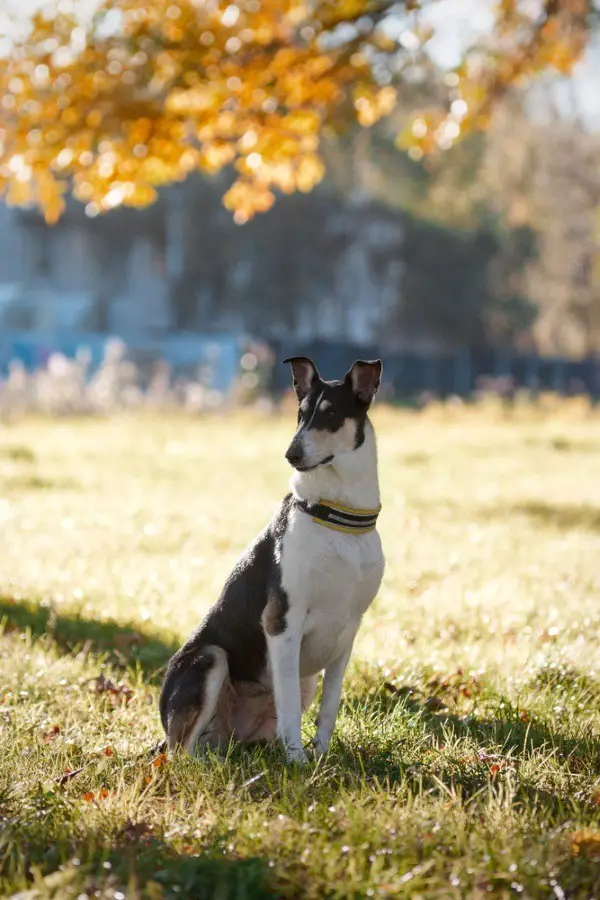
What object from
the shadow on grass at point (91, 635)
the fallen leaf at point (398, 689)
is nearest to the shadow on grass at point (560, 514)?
the shadow on grass at point (91, 635)

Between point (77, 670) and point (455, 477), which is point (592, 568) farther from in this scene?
point (455, 477)

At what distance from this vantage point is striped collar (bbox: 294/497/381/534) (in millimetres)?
4262

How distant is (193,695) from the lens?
14.1ft

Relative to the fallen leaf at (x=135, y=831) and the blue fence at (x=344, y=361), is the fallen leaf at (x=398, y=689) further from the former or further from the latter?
the blue fence at (x=344, y=361)

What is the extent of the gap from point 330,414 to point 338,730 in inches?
54.3

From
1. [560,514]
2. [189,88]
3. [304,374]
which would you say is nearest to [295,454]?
[304,374]

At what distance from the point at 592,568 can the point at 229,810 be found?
5.84 meters

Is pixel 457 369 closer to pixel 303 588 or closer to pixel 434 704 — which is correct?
pixel 434 704

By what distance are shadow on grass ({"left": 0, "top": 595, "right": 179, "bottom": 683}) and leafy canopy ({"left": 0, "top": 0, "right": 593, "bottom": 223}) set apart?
3.98 meters

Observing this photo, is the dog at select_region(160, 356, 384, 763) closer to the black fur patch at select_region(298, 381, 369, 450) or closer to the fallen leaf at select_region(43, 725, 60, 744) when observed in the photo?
the black fur patch at select_region(298, 381, 369, 450)

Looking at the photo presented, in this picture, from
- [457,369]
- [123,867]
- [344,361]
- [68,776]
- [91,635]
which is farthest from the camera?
[457,369]

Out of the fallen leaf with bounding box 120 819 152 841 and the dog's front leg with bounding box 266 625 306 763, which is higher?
the dog's front leg with bounding box 266 625 306 763

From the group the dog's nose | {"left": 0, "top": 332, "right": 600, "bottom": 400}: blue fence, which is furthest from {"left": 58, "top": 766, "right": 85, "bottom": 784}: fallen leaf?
{"left": 0, "top": 332, "right": 600, "bottom": 400}: blue fence

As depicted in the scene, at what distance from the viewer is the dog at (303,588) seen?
423 centimetres
